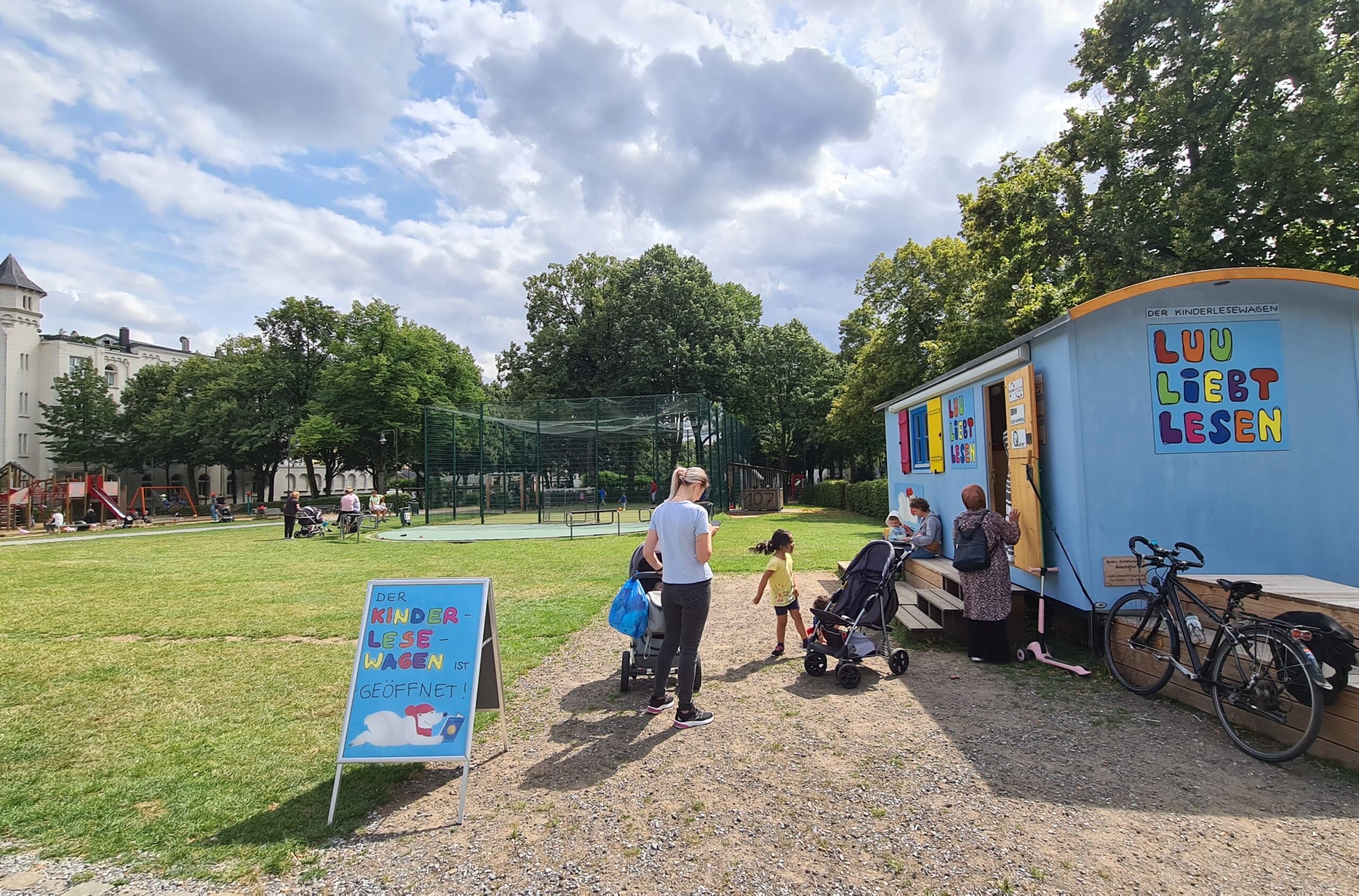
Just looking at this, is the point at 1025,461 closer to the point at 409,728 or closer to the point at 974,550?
the point at 974,550

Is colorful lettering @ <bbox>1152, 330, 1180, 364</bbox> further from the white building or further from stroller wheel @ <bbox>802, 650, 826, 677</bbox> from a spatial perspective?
the white building

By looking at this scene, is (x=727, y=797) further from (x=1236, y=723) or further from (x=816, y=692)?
(x=1236, y=723)

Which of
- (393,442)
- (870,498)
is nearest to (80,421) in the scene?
(393,442)

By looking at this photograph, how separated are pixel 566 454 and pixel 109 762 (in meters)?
22.1

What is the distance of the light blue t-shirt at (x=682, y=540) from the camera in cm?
408

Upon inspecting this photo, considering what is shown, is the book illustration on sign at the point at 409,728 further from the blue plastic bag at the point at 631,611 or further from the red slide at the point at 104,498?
the red slide at the point at 104,498

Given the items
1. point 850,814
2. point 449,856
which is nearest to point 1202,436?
point 850,814

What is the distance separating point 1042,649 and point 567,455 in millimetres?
21525

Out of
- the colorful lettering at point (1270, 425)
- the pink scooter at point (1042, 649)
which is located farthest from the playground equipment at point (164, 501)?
the colorful lettering at point (1270, 425)

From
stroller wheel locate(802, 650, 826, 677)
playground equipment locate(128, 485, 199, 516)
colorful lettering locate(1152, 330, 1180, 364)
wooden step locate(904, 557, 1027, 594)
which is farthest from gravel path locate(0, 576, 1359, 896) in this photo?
playground equipment locate(128, 485, 199, 516)

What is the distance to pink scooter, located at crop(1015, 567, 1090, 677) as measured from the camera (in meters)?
5.32

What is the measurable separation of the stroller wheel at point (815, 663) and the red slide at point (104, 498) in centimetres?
3157

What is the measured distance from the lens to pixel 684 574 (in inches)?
161

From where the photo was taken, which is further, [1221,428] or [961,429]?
[961,429]
